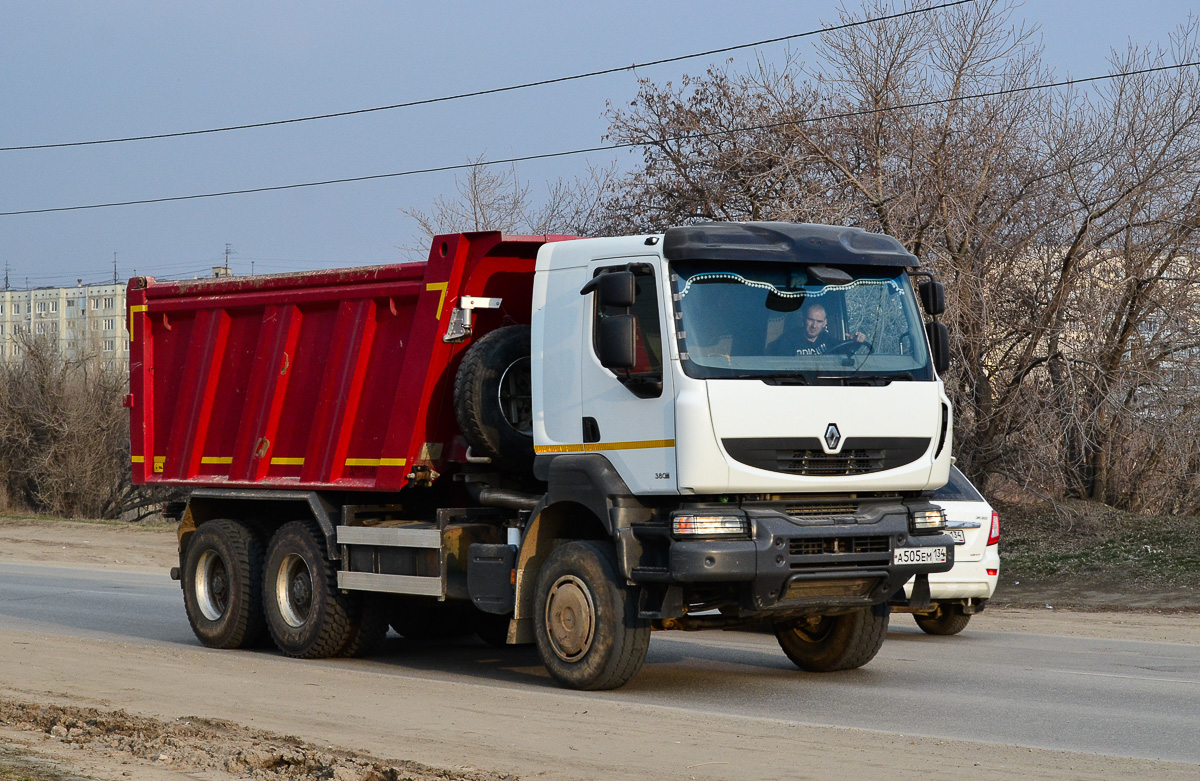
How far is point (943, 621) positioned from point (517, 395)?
5124 millimetres

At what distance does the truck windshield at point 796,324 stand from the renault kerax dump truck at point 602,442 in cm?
2

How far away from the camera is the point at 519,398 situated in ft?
34.5

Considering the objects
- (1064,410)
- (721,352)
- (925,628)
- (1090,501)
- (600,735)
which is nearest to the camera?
(600,735)

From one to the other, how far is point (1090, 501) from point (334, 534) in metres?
14.0

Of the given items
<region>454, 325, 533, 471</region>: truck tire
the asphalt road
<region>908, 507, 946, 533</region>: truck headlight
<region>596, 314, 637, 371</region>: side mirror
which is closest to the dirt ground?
the asphalt road

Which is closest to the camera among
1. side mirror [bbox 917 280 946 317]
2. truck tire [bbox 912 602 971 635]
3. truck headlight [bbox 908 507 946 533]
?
truck headlight [bbox 908 507 946 533]

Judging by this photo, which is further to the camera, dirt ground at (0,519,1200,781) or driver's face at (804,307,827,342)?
driver's face at (804,307,827,342)

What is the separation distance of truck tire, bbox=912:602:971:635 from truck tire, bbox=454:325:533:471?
4.72 meters

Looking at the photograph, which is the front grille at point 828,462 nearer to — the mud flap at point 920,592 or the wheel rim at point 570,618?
the mud flap at point 920,592

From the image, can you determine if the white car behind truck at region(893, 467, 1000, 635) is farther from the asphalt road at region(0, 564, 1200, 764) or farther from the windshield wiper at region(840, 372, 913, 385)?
the windshield wiper at region(840, 372, 913, 385)

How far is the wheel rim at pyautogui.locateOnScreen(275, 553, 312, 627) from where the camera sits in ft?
39.1

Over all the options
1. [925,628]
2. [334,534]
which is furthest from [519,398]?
[925,628]

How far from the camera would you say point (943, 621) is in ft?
43.3

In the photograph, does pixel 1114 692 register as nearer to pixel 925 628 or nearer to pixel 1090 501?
pixel 925 628
